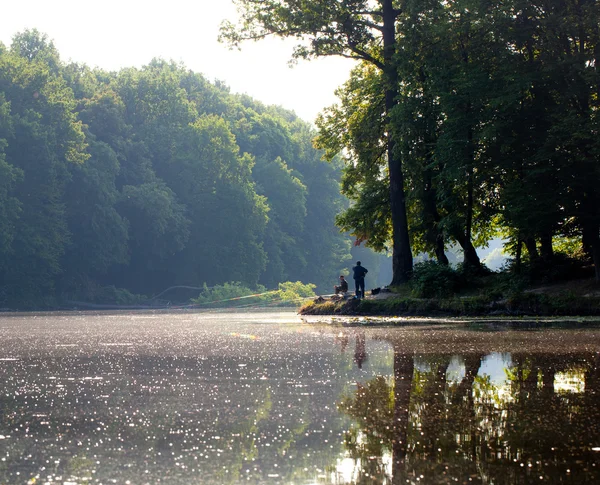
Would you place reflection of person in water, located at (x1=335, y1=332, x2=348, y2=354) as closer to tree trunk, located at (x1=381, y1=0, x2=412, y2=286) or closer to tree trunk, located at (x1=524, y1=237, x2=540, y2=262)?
tree trunk, located at (x1=524, y1=237, x2=540, y2=262)

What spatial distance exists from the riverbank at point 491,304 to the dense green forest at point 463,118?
2377 mm

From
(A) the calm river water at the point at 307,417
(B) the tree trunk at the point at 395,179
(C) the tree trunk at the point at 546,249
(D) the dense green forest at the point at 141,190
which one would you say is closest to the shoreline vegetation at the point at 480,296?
(C) the tree trunk at the point at 546,249

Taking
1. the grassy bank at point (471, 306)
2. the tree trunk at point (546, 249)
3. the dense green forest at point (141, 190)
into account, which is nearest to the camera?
the grassy bank at point (471, 306)

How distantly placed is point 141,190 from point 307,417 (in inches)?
2954

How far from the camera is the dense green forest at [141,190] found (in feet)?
227

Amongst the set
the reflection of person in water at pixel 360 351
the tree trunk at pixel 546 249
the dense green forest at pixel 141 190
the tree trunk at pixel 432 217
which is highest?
the dense green forest at pixel 141 190

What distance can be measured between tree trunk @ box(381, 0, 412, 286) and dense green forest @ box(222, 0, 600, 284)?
5 cm

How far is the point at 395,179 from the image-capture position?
34.4 meters

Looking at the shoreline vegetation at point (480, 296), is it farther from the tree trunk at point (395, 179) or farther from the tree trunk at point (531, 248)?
the tree trunk at point (395, 179)

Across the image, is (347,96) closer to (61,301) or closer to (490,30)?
(490,30)

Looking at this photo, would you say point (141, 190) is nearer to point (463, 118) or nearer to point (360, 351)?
point (463, 118)

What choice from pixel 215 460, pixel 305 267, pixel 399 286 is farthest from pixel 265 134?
pixel 215 460

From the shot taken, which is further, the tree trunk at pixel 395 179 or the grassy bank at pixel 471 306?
the tree trunk at pixel 395 179

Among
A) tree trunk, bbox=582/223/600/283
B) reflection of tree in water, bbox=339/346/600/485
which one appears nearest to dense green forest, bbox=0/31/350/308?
tree trunk, bbox=582/223/600/283
